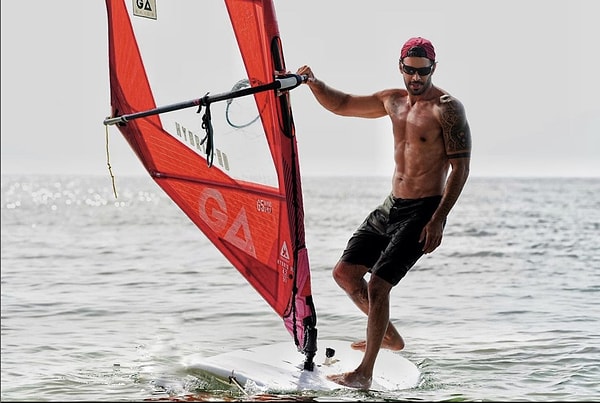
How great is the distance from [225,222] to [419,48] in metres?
1.64

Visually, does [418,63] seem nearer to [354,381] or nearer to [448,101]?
[448,101]

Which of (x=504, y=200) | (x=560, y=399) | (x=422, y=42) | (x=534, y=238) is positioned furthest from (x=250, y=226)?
(x=504, y=200)

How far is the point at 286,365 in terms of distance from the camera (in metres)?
6.07

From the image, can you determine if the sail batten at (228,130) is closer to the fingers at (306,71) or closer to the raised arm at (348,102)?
the fingers at (306,71)

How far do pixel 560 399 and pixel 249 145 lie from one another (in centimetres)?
239

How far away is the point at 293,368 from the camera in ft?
19.7

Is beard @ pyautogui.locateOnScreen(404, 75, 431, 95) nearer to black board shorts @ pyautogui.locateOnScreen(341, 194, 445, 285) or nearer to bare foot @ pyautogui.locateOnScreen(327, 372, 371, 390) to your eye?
black board shorts @ pyautogui.locateOnScreen(341, 194, 445, 285)

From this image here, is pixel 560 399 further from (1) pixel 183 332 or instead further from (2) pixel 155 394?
(1) pixel 183 332

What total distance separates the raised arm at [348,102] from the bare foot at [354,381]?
155 centimetres

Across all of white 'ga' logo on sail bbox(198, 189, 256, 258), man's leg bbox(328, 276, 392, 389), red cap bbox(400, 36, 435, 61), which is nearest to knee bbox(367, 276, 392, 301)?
man's leg bbox(328, 276, 392, 389)

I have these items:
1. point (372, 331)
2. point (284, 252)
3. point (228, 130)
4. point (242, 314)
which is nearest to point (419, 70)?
point (228, 130)

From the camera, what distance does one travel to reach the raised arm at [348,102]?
19.7 feet

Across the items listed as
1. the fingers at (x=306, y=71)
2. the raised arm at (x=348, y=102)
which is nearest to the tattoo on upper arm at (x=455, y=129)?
the raised arm at (x=348, y=102)

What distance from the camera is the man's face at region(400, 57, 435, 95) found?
5.56 m
